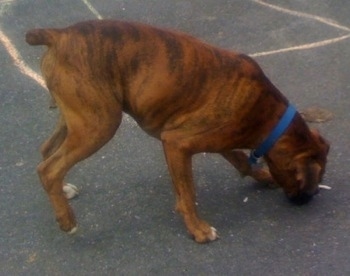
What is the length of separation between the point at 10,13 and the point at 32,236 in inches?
174

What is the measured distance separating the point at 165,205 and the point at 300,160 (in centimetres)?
102

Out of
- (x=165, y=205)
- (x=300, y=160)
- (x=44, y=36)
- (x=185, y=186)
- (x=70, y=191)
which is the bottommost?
(x=70, y=191)

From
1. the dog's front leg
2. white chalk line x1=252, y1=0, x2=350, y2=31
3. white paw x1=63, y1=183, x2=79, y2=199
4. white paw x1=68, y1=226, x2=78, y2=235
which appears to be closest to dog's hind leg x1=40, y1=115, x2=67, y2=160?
white paw x1=63, y1=183, x2=79, y2=199

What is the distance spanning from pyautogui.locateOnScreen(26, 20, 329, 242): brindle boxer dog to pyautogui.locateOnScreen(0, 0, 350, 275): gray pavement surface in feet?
0.95

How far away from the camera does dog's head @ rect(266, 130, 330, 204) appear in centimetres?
459

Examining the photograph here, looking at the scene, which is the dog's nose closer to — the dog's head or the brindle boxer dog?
the dog's head

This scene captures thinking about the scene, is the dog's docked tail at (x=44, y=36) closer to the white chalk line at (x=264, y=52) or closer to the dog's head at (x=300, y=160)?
the dog's head at (x=300, y=160)

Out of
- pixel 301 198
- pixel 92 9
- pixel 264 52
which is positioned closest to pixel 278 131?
pixel 301 198

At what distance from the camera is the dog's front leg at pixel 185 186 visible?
4.47 m

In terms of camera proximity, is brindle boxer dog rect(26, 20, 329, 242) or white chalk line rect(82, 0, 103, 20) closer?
brindle boxer dog rect(26, 20, 329, 242)

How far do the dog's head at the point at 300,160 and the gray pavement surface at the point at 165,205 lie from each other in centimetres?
28

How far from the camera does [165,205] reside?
5.08 metres

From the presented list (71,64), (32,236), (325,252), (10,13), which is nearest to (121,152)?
(32,236)

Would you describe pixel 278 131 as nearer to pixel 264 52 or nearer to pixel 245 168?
pixel 245 168
